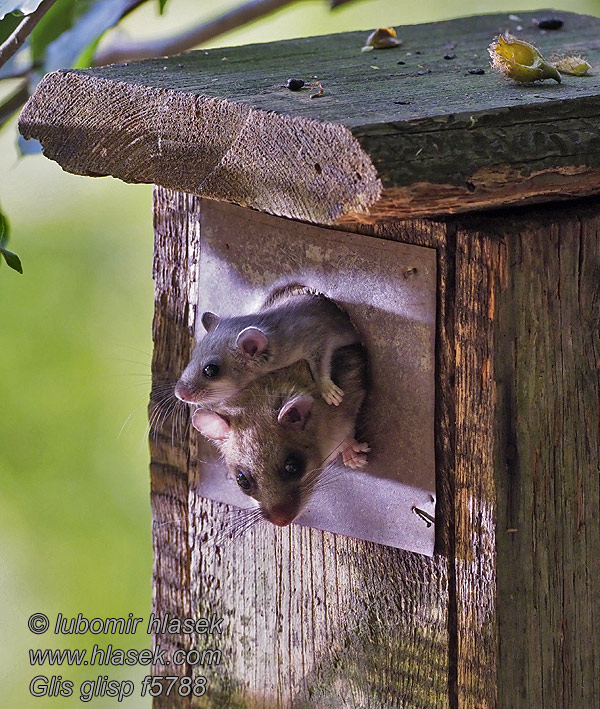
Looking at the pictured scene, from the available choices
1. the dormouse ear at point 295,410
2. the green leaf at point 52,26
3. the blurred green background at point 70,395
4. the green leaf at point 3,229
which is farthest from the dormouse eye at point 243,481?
the blurred green background at point 70,395

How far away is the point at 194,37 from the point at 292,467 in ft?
4.46

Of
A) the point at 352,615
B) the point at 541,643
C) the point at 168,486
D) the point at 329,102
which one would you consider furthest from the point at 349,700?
the point at 329,102

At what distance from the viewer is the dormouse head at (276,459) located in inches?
72.9

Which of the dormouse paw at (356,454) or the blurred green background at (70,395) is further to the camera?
the blurred green background at (70,395)

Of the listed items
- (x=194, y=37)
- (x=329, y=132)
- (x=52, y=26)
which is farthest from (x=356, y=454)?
(x=194, y=37)

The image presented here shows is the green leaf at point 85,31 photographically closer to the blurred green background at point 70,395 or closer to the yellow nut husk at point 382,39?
the yellow nut husk at point 382,39

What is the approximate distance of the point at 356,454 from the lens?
74.0 inches

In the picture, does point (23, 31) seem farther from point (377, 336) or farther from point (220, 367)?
point (377, 336)

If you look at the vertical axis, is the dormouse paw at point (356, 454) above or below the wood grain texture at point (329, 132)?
below

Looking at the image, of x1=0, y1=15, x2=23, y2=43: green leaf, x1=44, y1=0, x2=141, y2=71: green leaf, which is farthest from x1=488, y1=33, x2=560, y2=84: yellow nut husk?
x1=0, y1=15, x2=23, y2=43: green leaf

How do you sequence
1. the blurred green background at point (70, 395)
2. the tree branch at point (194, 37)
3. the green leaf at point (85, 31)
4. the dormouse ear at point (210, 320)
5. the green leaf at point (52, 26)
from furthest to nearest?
the blurred green background at point (70, 395) < the tree branch at point (194, 37) < the green leaf at point (52, 26) < the green leaf at point (85, 31) < the dormouse ear at point (210, 320)

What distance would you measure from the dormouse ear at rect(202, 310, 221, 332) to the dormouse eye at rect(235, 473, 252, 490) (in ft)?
0.91

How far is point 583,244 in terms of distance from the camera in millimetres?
1758

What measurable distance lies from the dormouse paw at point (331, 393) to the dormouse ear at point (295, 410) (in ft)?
0.11
